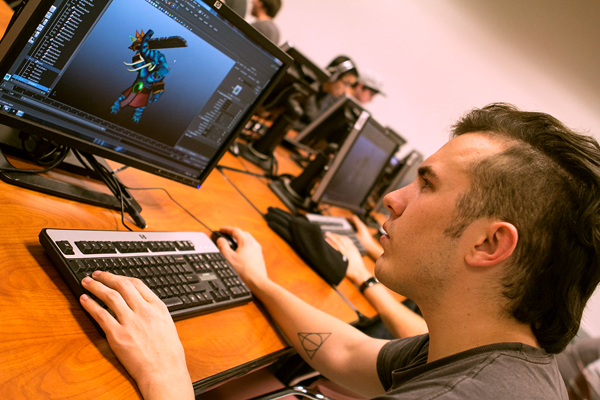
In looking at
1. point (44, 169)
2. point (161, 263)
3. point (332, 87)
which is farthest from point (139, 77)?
point (332, 87)

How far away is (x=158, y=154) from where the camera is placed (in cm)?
98

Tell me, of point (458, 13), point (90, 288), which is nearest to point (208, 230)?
point (90, 288)

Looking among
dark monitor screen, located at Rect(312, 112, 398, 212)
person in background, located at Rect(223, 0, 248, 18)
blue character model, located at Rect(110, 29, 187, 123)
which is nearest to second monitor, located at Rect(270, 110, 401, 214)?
dark monitor screen, located at Rect(312, 112, 398, 212)

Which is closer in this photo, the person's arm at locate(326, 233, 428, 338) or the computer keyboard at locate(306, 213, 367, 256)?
the person's arm at locate(326, 233, 428, 338)

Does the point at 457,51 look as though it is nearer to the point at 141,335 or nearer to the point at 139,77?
the point at 139,77

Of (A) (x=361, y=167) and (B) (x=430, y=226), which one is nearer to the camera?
(B) (x=430, y=226)

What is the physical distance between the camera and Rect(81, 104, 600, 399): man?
0.64 metres

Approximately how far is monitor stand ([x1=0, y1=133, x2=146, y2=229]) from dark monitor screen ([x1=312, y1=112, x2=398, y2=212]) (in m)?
1.01

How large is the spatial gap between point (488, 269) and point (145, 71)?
2.66ft

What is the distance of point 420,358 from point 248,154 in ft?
4.23

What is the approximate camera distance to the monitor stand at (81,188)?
0.79 m

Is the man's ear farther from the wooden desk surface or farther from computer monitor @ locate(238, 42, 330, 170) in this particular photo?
computer monitor @ locate(238, 42, 330, 170)

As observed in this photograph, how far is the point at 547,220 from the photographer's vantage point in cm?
76

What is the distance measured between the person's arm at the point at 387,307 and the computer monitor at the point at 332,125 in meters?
0.86
